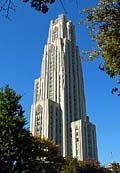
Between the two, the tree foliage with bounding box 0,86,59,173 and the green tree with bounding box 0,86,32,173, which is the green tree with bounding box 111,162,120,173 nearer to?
the tree foliage with bounding box 0,86,59,173

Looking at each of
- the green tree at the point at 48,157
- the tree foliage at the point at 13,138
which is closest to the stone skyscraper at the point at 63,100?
the green tree at the point at 48,157

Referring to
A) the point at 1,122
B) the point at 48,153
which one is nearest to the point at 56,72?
the point at 48,153

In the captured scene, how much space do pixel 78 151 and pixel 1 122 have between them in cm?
10292

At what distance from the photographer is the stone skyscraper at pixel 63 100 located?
137 meters

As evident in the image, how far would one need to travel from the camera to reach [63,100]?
477ft

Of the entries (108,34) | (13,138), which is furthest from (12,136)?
(108,34)

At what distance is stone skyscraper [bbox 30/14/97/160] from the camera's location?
449 feet

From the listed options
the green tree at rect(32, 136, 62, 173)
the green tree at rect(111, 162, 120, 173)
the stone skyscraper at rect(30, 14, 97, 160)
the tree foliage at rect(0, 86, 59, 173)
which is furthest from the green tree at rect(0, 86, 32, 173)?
the stone skyscraper at rect(30, 14, 97, 160)

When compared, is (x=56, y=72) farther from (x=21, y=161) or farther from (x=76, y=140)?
(x=21, y=161)

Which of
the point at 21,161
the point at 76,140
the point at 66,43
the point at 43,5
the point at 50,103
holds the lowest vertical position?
the point at 21,161

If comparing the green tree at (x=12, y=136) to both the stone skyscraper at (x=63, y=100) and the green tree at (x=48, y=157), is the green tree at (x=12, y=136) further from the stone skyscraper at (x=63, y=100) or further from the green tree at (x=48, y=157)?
the stone skyscraper at (x=63, y=100)

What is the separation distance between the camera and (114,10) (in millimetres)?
16500

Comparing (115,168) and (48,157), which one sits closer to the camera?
(48,157)

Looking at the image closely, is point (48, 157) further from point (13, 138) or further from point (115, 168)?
point (13, 138)
